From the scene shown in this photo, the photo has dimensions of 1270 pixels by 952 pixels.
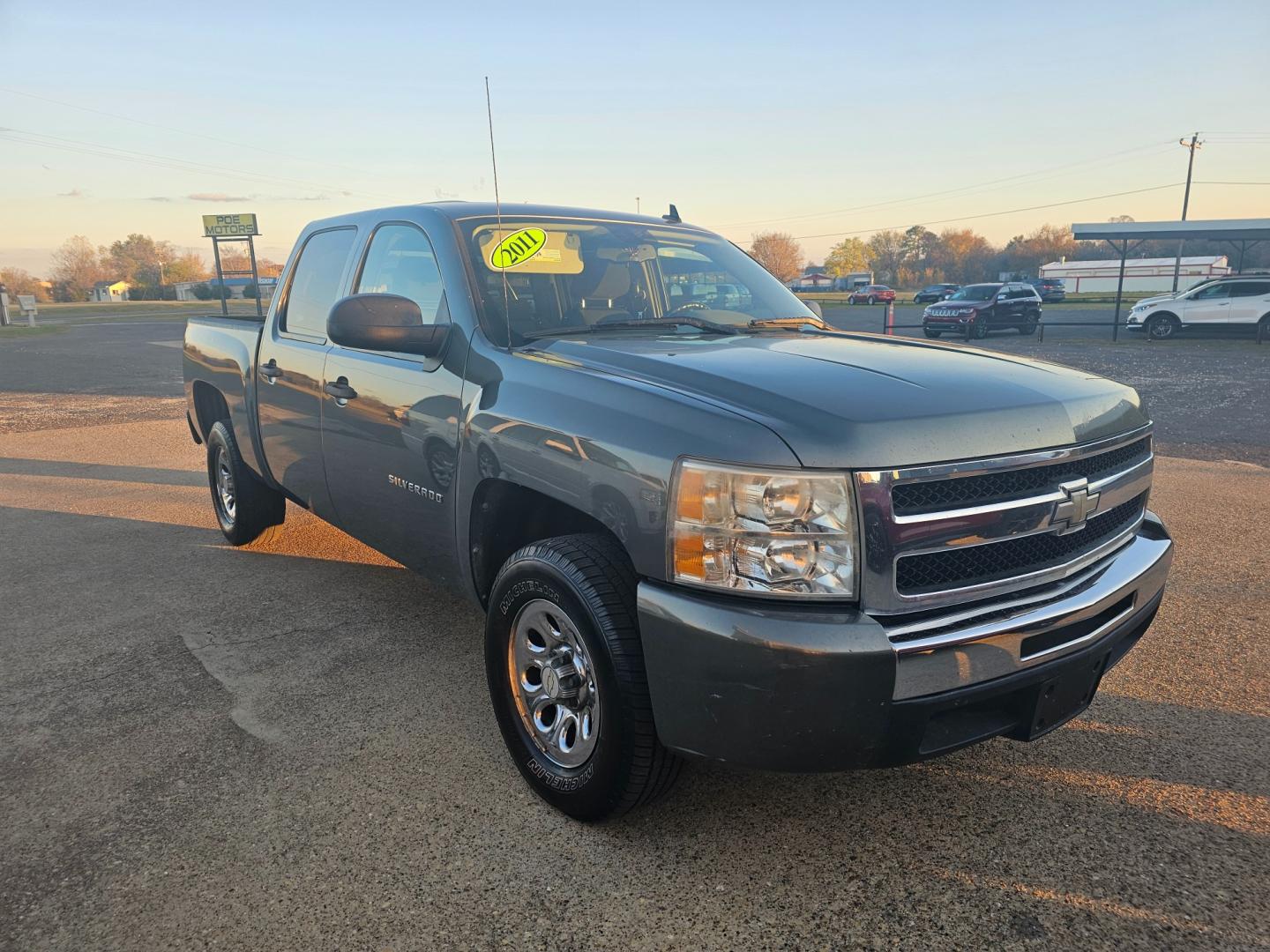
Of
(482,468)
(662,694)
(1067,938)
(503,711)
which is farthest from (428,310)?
(1067,938)

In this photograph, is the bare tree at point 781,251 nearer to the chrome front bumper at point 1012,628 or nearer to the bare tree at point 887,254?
the bare tree at point 887,254

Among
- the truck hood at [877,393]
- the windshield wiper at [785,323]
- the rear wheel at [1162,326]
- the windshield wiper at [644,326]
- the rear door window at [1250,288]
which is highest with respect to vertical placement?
the windshield wiper at [644,326]

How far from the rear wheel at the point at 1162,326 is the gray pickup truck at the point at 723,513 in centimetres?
2375

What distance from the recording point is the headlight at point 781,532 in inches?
80.9

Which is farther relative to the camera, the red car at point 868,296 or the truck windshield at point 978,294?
the red car at point 868,296

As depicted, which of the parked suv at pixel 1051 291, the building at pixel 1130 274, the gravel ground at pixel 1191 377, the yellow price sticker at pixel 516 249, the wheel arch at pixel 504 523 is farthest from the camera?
the building at pixel 1130 274

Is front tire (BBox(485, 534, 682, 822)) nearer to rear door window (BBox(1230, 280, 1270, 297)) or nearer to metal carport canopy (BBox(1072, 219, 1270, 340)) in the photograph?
rear door window (BBox(1230, 280, 1270, 297))

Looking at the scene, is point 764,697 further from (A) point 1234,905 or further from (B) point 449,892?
(A) point 1234,905

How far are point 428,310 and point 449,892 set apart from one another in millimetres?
2057

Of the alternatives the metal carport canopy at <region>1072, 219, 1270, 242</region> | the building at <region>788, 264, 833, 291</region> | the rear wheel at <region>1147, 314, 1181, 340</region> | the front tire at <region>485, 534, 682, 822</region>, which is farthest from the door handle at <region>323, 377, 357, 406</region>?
the building at <region>788, 264, 833, 291</region>

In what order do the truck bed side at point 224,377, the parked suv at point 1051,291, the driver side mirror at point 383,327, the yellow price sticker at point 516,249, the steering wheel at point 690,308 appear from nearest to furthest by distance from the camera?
1. the driver side mirror at point 383,327
2. the yellow price sticker at point 516,249
3. the steering wheel at point 690,308
4. the truck bed side at point 224,377
5. the parked suv at point 1051,291

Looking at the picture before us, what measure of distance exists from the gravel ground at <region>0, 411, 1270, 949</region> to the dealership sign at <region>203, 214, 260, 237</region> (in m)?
68.0

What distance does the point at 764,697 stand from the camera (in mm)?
2039

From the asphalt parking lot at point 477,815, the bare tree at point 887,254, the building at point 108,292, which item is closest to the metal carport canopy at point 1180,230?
the asphalt parking lot at point 477,815
